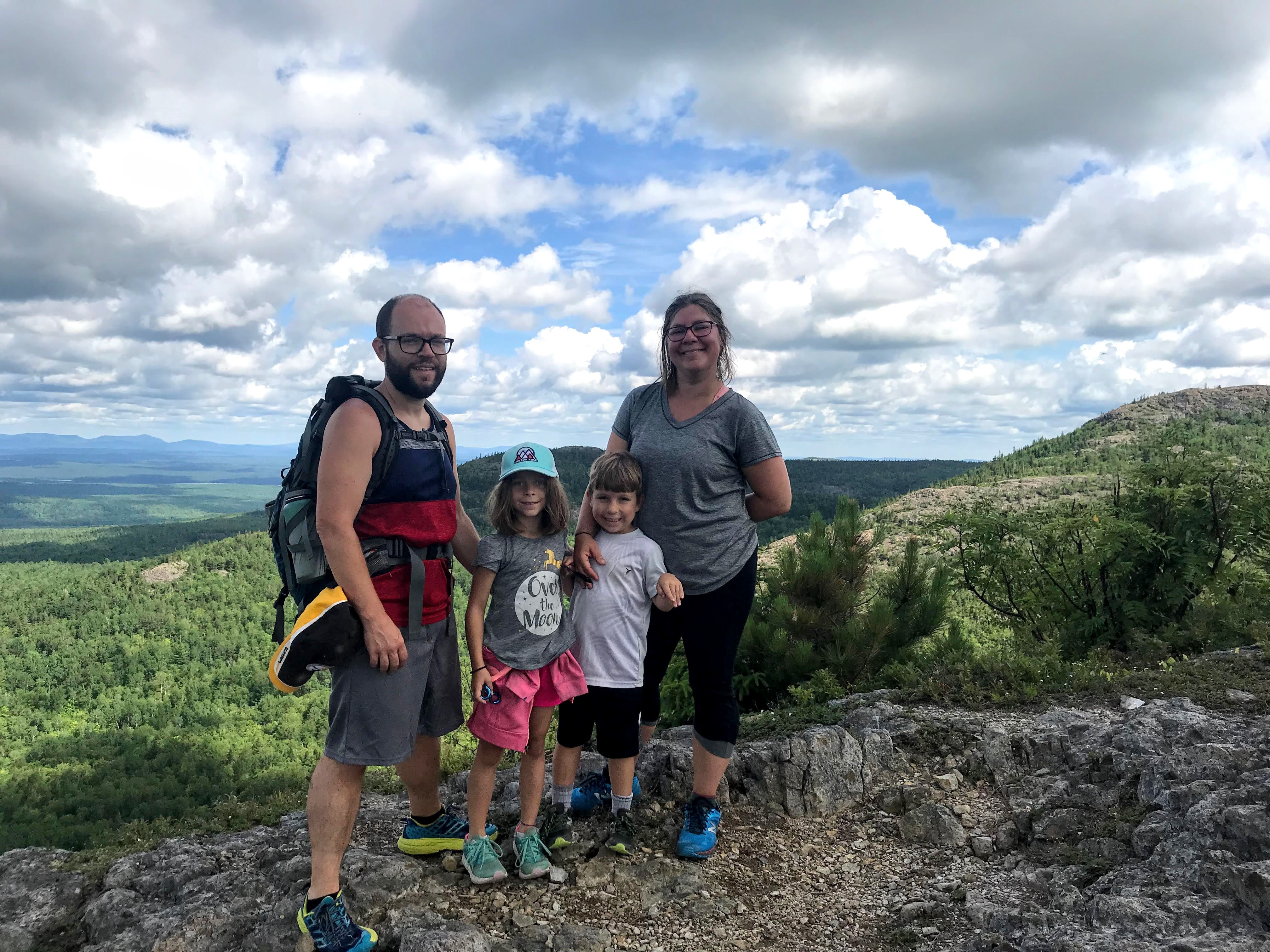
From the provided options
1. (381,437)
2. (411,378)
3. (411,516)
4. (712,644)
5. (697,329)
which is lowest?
(712,644)

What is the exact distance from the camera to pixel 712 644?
3.35m

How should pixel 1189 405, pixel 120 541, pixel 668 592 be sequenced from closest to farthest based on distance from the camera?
pixel 668 592, pixel 1189 405, pixel 120 541

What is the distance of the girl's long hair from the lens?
3.17 metres

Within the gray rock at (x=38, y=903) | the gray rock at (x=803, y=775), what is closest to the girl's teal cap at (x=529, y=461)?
the gray rock at (x=803, y=775)

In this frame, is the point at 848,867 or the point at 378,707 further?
the point at 848,867

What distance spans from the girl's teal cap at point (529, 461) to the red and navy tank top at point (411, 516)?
10.0 inches

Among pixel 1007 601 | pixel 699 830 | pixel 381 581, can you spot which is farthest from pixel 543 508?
pixel 1007 601

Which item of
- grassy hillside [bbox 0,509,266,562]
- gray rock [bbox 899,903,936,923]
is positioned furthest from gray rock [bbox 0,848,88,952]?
grassy hillside [bbox 0,509,266,562]

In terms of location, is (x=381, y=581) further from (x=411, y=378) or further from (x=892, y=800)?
(x=892, y=800)

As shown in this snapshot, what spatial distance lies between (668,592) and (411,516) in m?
1.14

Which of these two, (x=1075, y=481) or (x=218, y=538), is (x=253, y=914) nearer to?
(x=1075, y=481)

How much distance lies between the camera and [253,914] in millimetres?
3164

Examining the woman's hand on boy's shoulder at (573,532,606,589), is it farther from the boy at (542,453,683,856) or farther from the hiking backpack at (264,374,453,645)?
the hiking backpack at (264,374,453,645)

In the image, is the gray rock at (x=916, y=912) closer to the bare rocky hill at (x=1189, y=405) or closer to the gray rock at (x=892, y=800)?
the gray rock at (x=892, y=800)
